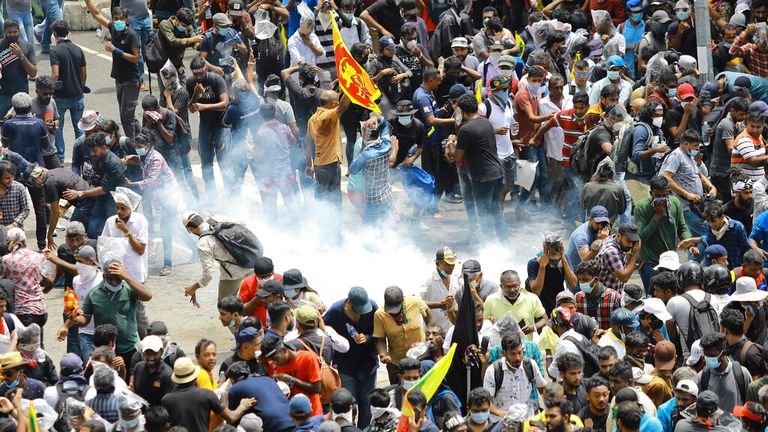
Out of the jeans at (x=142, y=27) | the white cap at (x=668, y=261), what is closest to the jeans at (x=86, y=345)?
the white cap at (x=668, y=261)

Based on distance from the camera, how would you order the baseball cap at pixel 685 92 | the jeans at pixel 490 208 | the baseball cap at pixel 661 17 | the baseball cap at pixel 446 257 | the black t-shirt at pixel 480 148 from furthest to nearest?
the baseball cap at pixel 661 17
the baseball cap at pixel 685 92
the jeans at pixel 490 208
the black t-shirt at pixel 480 148
the baseball cap at pixel 446 257

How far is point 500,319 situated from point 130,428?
3091 mm

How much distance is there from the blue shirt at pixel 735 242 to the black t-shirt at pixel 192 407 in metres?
5.10

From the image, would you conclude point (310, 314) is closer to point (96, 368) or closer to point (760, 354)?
point (96, 368)

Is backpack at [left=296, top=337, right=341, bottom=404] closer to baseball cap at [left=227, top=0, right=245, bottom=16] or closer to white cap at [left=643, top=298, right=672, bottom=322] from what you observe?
white cap at [left=643, top=298, right=672, bottom=322]

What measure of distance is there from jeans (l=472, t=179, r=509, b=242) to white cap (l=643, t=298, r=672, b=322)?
156 inches

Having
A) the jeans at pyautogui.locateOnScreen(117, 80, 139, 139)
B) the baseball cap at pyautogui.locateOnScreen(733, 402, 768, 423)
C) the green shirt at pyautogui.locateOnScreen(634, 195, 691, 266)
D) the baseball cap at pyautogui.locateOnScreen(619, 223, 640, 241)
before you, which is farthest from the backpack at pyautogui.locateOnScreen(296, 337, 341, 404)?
the jeans at pyautogui.locateOnScreen(117, 80, 139, 139)

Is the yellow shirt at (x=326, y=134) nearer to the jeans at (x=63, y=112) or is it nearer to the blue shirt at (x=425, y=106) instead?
the blue shirt at (x=425, y=106)

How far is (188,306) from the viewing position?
14352 mm

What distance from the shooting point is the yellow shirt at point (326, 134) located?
1524cm

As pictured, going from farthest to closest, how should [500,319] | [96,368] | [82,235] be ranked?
1. [82,235]
2. [500,319]
3. [96,368]

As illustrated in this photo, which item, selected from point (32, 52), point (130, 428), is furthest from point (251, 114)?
point (130, 428)

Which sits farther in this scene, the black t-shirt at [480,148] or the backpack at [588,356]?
the black t-shirt at [480,148]

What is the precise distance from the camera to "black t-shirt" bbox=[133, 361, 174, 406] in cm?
1062
